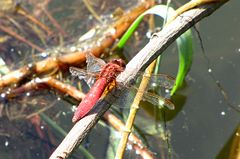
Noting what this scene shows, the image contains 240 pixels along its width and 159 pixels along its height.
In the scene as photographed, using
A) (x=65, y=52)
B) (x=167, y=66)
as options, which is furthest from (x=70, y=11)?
(x=167, y=66)

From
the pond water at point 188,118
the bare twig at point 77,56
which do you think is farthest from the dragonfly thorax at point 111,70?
the bare twig at point 77,56

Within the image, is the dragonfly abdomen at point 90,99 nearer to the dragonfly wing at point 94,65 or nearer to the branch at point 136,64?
the branch at point 136,64

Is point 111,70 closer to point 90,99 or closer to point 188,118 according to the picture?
point 90,99

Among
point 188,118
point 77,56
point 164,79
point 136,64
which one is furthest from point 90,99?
point 77,56

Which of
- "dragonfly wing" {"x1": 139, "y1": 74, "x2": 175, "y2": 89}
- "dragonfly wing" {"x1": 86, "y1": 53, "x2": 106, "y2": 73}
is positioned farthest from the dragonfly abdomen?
"dragonfly wing" {"x1": 139, "y1": 74, "x2": 175, "y2": 89}

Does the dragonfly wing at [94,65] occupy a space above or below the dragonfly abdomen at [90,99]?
above

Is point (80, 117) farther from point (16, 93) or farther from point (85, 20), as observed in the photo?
point (85, 20)

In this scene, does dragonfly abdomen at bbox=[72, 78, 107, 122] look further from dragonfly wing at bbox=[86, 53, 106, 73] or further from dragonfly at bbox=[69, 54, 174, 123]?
dragonfly wing at bbox=[86, 53, 106, 73]
